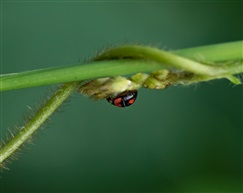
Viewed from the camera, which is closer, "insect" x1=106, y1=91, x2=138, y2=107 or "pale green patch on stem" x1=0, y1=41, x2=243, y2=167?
"pale green patch on stem" x1=0, y1=41, x2=243, y2=167

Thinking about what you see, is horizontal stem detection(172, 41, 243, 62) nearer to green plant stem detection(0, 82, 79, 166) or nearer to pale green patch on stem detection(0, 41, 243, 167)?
pale green patch on stem detection(0, 41, 243, 167)

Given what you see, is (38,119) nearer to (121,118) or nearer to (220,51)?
(220,51)

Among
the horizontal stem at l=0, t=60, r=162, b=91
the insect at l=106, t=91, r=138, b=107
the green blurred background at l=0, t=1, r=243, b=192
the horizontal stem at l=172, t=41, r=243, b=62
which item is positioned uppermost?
the green blurred background at l=0, t=1, r=243, b=192

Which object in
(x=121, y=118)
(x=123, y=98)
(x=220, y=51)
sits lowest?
(x=220, y=51)

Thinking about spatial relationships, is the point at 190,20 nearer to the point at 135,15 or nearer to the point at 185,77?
the point at 135,15

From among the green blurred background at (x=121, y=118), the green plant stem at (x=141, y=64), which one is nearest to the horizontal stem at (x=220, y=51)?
the green plant stem at (x=141, y=64)

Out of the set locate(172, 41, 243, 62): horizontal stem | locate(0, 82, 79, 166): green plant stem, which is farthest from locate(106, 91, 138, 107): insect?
locate(172, 41, 243, 62): horizontal stem

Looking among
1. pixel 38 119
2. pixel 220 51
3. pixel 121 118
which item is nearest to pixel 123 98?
pixel 38 119
